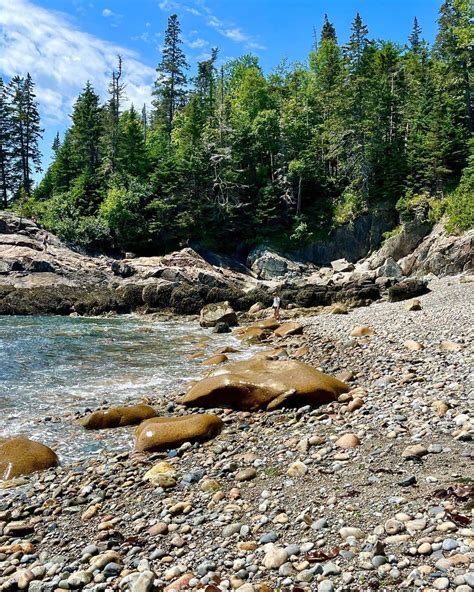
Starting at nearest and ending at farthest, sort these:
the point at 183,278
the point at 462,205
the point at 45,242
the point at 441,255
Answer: the point at 441,255
the point at 462,205
the point at 183,278
the point at 45,242

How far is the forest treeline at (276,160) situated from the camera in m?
47.0

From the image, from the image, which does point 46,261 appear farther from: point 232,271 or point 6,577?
point 6,577

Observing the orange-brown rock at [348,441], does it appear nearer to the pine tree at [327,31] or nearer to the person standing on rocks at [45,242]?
the person standing on rocks at [45,242]

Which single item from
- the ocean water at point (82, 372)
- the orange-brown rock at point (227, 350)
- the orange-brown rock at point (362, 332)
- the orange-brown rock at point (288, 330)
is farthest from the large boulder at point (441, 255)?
the orange-brown rock at point (227, 350)

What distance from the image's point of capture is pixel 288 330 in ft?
66.9

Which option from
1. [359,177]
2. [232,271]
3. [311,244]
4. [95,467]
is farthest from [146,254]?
[95,467]

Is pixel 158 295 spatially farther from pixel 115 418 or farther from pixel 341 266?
pixel 115 418

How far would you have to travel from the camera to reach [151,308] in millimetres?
32000

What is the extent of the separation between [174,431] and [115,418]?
2106mm

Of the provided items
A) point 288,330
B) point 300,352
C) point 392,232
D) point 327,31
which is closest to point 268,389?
point 300,352

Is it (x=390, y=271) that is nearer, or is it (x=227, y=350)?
(x=227, y=350)

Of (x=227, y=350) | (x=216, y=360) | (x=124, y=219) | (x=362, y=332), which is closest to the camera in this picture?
(x=216, y=360)

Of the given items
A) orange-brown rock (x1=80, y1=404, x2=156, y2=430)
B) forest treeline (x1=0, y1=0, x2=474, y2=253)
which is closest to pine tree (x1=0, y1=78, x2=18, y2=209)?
forest treeline (x1=0, y1=0, x2=474, y2=253)

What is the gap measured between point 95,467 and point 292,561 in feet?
14.6
